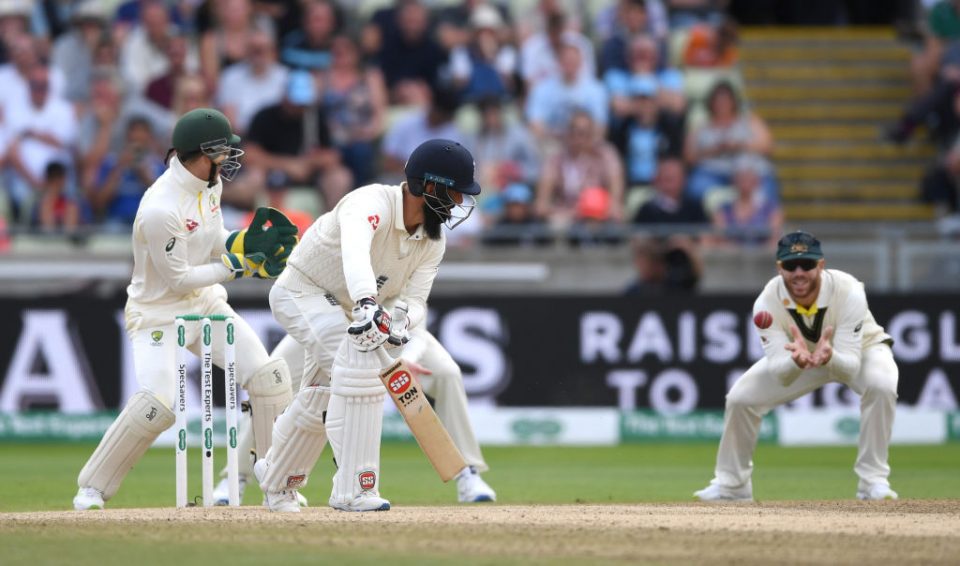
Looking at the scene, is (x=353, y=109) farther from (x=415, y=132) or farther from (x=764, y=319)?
(x=764, y=319)

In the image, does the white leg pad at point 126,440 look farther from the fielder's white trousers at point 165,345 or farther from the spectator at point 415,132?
the spectator at point 415,132

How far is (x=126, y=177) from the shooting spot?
556 inches

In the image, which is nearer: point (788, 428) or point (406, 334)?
point (406, 334)

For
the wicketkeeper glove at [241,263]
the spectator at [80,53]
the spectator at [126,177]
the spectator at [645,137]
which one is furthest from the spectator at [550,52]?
the wicketkeeper glove at [241,263]

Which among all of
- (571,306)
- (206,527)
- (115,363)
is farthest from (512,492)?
(115,363)

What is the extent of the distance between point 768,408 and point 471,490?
5.46ft

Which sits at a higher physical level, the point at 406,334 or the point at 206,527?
the point at 406,334

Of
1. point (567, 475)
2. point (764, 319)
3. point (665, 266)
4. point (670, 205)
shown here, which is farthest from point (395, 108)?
point (764, 319)

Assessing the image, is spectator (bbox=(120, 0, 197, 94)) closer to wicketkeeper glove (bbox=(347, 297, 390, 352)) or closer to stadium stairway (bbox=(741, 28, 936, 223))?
stadium stairway (bbox=(741, 28, 936, 223))

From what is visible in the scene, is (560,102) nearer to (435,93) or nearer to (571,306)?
(435,93)

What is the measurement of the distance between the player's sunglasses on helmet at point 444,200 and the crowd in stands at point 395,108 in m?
6.27

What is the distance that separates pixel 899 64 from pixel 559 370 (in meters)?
6.18

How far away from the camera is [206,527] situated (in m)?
6.60

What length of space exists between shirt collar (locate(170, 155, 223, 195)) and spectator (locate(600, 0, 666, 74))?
7927 millimetres
